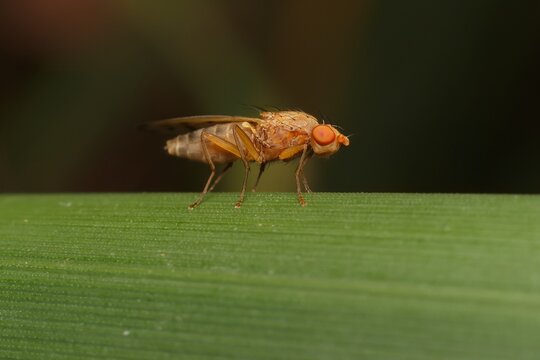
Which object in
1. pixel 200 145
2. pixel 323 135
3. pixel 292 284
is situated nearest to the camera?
pixel 292 284

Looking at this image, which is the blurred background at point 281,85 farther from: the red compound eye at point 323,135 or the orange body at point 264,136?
the red compound eye at point 323,135

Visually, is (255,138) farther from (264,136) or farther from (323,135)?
(323,135)

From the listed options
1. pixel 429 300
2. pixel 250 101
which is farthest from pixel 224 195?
pixel 250 101

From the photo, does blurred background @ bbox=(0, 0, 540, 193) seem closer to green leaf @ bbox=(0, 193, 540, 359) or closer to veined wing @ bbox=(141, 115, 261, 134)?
veined wing @ bbox=(141, 115, 261, 134)

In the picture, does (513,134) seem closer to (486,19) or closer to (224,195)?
(486,19)

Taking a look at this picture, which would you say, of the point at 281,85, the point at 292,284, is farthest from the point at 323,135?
the point at 281,85

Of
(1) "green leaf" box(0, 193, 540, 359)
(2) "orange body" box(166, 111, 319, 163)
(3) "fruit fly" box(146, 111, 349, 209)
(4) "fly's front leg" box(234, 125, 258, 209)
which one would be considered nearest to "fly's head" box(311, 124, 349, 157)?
(3) "fruit fly" box(146, 111, 349, 209)

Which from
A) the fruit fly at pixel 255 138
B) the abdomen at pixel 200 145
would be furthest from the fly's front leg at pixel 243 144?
the abdomen at pixel 200 145
